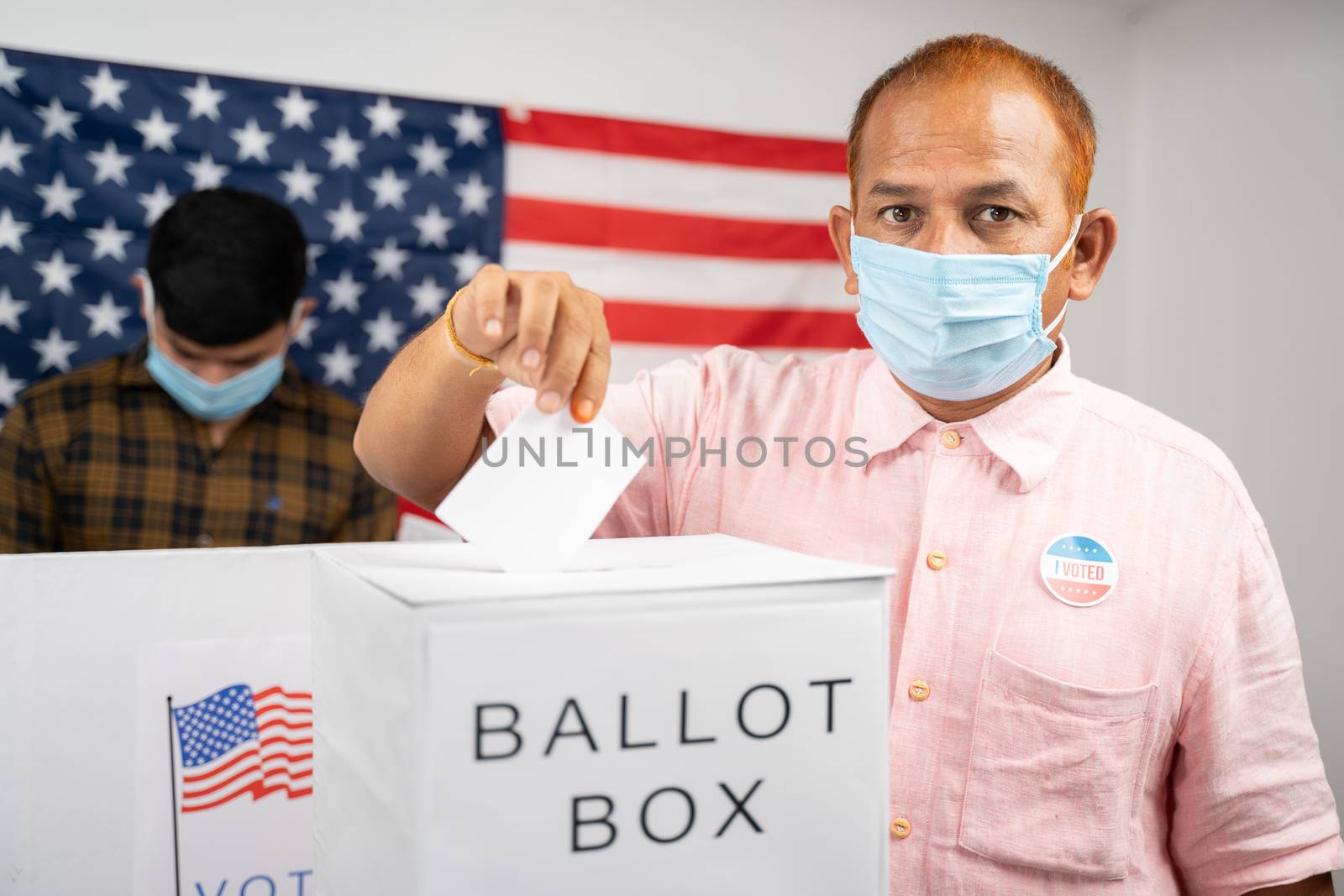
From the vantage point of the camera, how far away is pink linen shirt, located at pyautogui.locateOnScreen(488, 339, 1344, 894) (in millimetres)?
935

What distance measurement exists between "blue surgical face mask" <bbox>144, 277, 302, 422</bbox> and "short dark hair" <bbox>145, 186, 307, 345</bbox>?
0.08 metres

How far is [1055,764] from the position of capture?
3.09ft

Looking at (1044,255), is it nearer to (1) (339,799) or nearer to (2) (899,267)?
(2) (899,267)

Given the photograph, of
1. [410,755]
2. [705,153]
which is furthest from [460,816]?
[705,153]

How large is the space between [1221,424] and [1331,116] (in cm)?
75

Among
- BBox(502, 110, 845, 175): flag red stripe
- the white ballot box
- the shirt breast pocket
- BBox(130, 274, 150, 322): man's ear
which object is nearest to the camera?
the white ballot box

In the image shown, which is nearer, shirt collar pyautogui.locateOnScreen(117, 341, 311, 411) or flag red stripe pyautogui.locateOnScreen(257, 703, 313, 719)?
flag red stripe pyautogui.locateOnScreen(257, 703, 313, 719)

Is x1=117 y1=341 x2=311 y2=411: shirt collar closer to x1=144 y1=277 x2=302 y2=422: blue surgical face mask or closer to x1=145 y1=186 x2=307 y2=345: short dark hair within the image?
x1=144 y1=277 x2=302 y2=422: blue surgical face mask

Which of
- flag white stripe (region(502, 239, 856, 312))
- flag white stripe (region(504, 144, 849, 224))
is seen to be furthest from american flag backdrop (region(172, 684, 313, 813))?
flag white stripe (region(504, 144, 849, 224))

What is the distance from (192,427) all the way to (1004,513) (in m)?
1.77

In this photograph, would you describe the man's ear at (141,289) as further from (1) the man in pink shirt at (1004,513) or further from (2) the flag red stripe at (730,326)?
(1) the man in pink shirt at (1004,513)

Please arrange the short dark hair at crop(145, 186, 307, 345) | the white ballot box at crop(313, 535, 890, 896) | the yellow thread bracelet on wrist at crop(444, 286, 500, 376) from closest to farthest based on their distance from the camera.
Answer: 1. the white ballot box at crop(313, 535, 890, 896)
2. the yellow thread bracelet on wrist at crop(444, 286, 500, 376)
3. the short dark hair at crop(145, 186, 307, 345)

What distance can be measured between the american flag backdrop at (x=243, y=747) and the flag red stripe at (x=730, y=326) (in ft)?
5.99

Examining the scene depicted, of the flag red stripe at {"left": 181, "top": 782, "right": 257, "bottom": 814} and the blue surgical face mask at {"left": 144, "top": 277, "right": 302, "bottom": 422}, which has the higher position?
the blue surgical face mask at {"left": 144, "top": 277, "right": 302, "bottom": 422}
